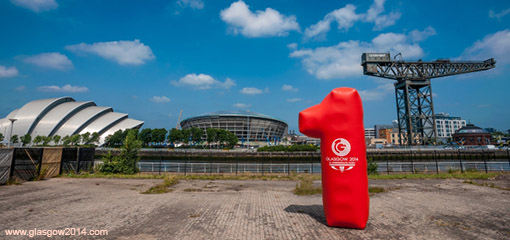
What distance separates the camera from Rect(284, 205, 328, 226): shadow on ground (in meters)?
7.17

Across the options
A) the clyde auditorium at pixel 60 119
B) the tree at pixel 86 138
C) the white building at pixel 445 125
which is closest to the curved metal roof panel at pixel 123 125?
the clyde auditorium at pixel 60 119

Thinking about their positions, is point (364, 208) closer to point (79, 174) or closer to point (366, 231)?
point (366, 231)

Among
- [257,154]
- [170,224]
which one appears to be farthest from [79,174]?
[257,154]

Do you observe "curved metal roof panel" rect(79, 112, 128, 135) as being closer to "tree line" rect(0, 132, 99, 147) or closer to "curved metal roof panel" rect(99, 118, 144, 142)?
"curved metal roof panel" rect(99, 118, 144, 142)

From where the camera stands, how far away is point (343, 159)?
6363 mm

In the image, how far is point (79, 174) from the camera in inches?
688

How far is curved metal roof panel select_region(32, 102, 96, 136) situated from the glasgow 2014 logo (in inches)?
3877

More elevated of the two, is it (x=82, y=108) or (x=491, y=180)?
(x=82, y=108)

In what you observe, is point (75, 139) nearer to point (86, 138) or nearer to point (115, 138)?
point (86, 138)

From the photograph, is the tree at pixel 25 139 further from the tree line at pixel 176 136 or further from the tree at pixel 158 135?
the tree at pixel 158 135

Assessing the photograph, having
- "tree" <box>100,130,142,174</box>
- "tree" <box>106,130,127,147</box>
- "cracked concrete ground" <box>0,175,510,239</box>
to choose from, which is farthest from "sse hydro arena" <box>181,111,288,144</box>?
"cracked concrete ground" <box>0,175,510,239</box>

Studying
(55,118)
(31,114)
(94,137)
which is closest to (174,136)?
(94,137)

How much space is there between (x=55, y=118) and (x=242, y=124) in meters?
66.6

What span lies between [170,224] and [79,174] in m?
15.2
